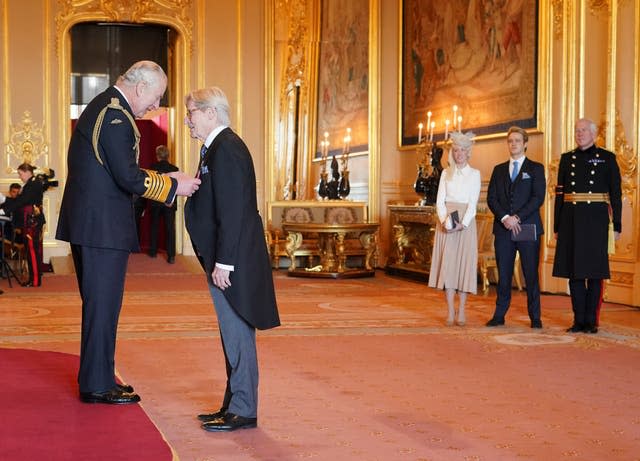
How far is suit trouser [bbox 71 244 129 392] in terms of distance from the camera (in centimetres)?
Result: 434

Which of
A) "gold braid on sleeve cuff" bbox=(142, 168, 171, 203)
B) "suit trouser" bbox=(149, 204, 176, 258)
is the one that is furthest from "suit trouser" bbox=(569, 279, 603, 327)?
"suit trouser" bbox=(149, 204, 176, 258)

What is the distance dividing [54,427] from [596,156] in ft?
14.9

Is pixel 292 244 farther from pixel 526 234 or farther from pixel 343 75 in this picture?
pixel 526 234

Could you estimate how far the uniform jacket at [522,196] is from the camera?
7.22m

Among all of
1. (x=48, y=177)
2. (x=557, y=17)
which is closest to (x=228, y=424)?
(x=557, y=17)

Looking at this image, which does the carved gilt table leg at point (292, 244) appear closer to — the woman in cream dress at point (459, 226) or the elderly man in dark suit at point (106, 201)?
the woman in cream dress at point (459, 226)

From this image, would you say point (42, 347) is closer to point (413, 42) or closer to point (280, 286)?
point (280, 286)

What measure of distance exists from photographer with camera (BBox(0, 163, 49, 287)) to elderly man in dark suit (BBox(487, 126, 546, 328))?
5189 mm

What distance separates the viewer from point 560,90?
9.72 m

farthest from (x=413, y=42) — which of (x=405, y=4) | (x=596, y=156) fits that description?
(x=596, y=156)

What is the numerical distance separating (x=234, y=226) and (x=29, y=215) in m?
7.05

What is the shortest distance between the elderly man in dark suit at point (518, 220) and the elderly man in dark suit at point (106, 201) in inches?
142

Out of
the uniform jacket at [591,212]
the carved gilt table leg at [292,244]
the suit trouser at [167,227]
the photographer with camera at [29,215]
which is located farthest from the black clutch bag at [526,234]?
the suit trouser at [167,227]

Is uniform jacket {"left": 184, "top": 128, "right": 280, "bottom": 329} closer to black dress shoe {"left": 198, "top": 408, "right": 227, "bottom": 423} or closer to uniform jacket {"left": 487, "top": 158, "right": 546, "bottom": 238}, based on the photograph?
black dress shoe {"left": 198, "top": 408, "right": 227, "bottom": 423}
